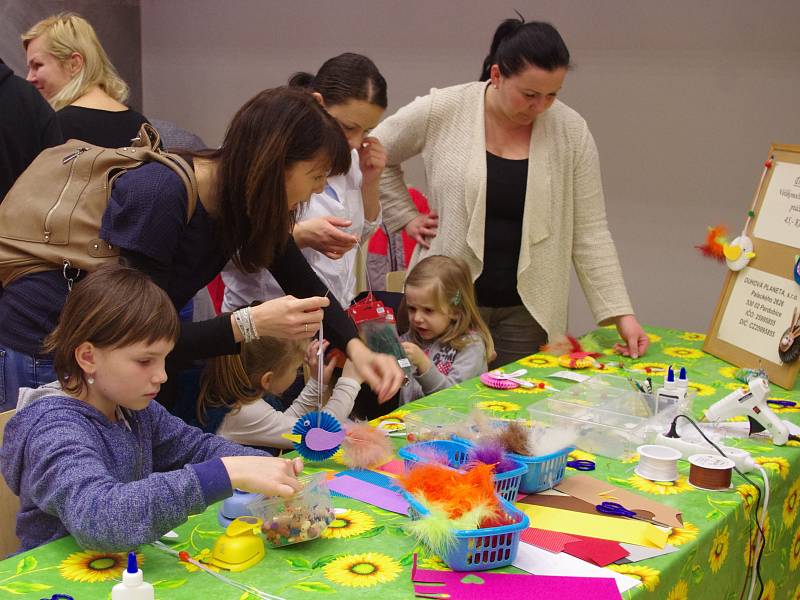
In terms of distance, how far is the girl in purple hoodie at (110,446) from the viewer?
4.15 ft

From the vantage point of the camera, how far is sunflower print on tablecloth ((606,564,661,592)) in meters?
1.33

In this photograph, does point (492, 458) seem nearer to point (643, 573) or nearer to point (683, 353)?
point (643, 573)

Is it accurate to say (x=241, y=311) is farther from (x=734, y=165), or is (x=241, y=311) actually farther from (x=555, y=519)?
(x=734, y=165)

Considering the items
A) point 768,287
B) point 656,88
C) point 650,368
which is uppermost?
point 656,88

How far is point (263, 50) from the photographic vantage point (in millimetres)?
5562

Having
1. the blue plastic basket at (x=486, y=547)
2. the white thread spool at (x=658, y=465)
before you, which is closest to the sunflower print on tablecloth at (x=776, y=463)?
the white thread spool at (x=658, y=465)

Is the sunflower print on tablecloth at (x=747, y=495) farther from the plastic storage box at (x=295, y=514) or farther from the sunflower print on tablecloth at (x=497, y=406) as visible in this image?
the plastic storage box at (x=295, y=514)

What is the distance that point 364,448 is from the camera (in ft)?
5.80

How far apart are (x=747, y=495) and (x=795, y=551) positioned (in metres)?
0.47

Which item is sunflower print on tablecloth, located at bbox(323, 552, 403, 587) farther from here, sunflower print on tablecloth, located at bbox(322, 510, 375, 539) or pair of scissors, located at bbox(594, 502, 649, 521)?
pair of scissors, located at bbox(594, 502, 649, 521)

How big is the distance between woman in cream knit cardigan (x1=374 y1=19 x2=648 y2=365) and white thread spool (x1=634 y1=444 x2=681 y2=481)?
3.31 ft

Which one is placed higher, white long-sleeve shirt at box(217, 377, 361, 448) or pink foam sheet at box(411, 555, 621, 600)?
pink foam sheet at box(411, 555, 621, 600)

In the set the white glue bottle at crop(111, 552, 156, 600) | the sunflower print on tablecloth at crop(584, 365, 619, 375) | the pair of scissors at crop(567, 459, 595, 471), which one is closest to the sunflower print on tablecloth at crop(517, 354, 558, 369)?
the sunflower print on tablecloth at crop(584, 365, 619, 375)

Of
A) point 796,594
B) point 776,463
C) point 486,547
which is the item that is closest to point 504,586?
point 486,547
